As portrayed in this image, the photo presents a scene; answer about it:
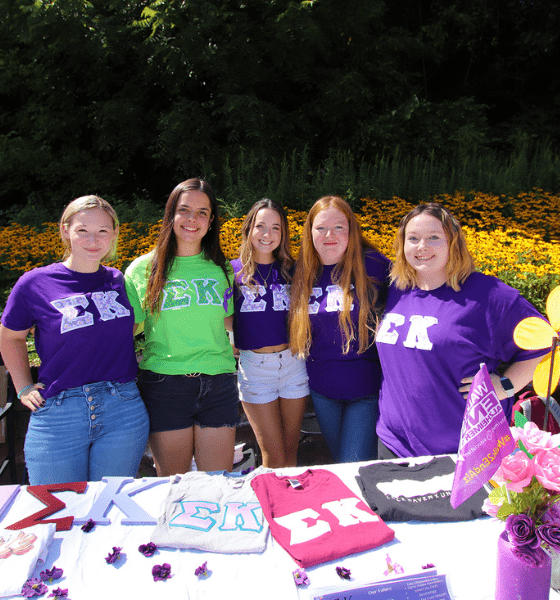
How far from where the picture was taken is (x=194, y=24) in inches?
273

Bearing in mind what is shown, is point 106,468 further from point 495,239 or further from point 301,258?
point 495,239

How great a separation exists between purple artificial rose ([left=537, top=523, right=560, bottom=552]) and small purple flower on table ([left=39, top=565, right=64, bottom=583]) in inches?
45.3

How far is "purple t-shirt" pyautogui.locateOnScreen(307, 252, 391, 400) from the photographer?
7.30ft

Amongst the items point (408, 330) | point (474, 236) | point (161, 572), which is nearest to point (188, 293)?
point (408, 330)

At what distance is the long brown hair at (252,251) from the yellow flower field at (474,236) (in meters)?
1.68

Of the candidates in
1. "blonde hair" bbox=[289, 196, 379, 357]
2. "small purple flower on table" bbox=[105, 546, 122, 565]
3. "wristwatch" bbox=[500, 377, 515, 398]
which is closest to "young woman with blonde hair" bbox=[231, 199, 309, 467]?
"blonde hair" bbox=[289, 196, 379, 357]

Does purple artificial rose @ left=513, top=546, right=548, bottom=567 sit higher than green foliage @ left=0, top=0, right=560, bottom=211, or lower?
lower

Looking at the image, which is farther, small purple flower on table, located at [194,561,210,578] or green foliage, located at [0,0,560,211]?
green foliage, located at [0,0,560,211]

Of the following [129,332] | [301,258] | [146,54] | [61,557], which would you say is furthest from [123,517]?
[146,54]

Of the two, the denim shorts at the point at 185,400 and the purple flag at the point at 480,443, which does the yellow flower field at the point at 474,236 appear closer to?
the denim shorts at the point at 185,400

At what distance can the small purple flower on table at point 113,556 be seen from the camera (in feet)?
3.99

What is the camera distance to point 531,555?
1033 millimetres

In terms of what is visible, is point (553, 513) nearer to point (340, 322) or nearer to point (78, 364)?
point (340, 322)

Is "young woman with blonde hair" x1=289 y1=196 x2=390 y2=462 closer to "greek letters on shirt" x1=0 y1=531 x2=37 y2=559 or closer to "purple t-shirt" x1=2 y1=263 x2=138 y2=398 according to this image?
"purple t-shirt" x1=2 y1=263 x2=138 y2=398
